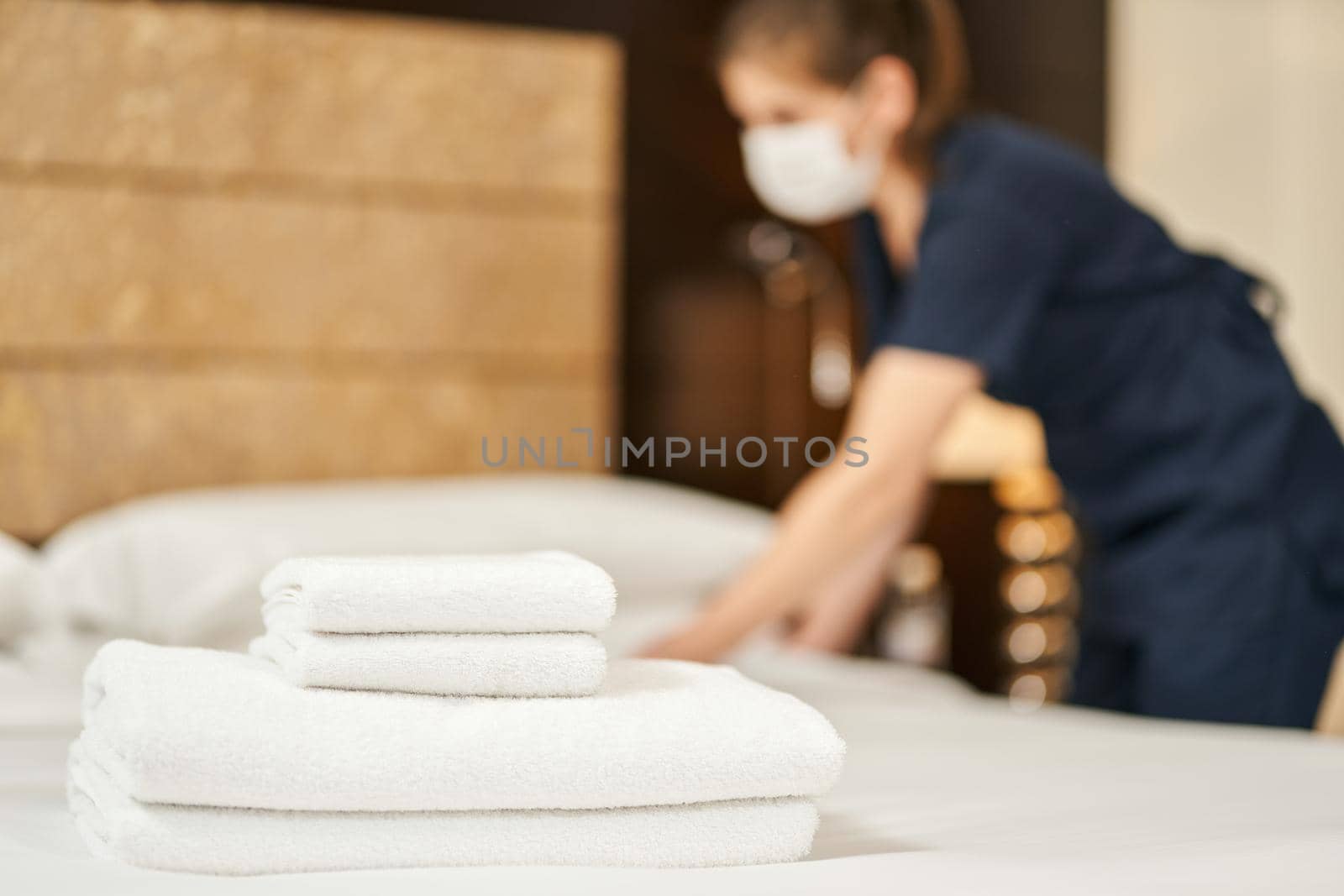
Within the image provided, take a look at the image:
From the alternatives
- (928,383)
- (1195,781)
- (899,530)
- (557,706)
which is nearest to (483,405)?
(899,530)

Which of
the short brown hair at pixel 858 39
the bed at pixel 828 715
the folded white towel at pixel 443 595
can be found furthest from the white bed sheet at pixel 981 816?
the short brown hair at pixel 858 39

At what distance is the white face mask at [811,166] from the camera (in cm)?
147

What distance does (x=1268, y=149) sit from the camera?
106 inches

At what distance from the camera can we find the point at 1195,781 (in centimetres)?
106

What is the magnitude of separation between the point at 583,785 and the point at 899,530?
1011 millimetres

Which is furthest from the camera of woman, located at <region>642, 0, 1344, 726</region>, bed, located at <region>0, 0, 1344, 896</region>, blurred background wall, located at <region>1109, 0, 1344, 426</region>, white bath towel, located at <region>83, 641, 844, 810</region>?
Answer: blurred background wall, located at <region>1109, 0, 1344, 426</region>

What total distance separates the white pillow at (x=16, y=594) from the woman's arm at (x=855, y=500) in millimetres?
665

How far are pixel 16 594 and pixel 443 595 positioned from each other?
0.87 metres

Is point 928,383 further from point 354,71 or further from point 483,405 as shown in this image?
point 354,71

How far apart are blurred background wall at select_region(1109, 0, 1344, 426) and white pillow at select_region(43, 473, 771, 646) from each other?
50.0 inches

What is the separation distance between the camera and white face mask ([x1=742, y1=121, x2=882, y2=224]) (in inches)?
58.0

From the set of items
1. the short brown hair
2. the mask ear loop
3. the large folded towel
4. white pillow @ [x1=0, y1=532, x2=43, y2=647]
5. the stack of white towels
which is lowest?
white pillow @ [x1=0, y1=532, x2=43, y2=647]

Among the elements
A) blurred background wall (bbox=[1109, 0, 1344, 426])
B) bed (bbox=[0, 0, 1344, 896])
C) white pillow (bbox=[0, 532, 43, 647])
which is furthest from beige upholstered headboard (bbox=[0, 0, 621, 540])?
blurred background wall (bbox=[1109, 0, 1344, 426])

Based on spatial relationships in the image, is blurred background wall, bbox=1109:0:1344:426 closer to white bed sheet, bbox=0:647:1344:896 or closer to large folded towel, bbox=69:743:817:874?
white bed sheet, bbox=0:647:1344:896
